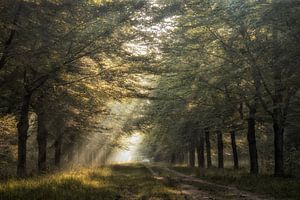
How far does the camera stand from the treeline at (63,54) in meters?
13.2

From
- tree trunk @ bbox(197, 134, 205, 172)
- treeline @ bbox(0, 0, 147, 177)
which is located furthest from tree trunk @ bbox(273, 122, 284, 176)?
tree trunk @ bbox(197, 134, 205, 172)

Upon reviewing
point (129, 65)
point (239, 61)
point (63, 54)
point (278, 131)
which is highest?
point (239, 61)

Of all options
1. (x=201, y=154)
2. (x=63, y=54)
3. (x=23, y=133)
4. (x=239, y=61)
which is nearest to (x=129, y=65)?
(x=63, y=54)

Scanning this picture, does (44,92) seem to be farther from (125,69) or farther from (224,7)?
(224,7)

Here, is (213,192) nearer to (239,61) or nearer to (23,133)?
(239,61)

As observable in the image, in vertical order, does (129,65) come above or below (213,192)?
above

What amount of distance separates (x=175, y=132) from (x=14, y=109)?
786 inches

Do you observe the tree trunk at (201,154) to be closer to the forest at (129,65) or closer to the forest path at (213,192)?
the forest at (129,65)

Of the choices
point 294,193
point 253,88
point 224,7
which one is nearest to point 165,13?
point 224,7

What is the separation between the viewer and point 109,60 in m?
17.4

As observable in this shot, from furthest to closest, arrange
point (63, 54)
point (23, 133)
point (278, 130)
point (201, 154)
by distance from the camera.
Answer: point (201, 154), point (278, 130), point (23, 133), point (63, 54)

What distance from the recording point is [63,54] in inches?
585

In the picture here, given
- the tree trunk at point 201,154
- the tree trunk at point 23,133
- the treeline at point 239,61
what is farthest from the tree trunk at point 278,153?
the tree trunk at point 201,154

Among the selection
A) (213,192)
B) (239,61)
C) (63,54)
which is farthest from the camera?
(239,61)
